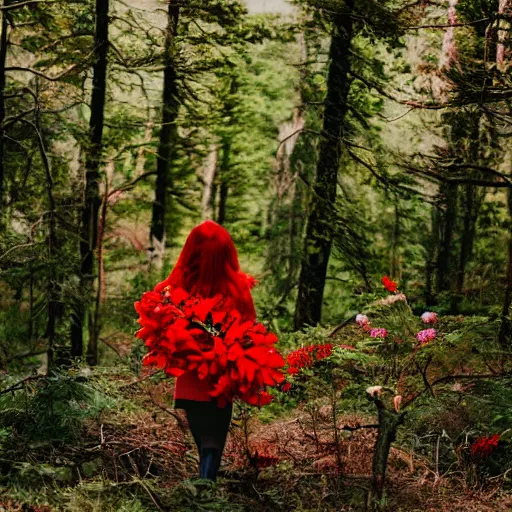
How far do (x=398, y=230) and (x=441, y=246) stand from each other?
39.2 inches

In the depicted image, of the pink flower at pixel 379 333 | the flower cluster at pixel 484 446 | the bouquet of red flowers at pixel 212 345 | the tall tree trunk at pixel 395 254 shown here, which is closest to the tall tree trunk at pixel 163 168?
the tall tree trunk at pixel 395 254

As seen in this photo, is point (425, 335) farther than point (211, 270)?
Yes

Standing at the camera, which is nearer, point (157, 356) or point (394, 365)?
point (157, 356)

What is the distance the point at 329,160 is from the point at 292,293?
15.1ft

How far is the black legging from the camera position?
4.03 metres

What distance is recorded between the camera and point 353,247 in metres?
11.1

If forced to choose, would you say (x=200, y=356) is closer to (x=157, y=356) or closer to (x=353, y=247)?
(x=157, y=356)

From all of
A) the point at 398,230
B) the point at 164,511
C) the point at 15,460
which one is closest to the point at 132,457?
the point at 15,460

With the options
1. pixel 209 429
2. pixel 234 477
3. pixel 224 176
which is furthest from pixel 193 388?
pixel 224 176

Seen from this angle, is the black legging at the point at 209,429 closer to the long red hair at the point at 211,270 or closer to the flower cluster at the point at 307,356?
the long red hair at the point at 211,270

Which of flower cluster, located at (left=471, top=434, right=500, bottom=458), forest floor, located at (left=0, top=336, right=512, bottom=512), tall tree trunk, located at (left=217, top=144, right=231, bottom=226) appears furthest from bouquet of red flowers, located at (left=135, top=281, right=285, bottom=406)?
tall tree trunk, located at (left=217, top=144, right=231, bottom=226)

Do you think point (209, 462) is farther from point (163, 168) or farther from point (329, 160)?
point (163, 168)

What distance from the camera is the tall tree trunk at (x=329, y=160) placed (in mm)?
10578

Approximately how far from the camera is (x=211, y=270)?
13.6ft
